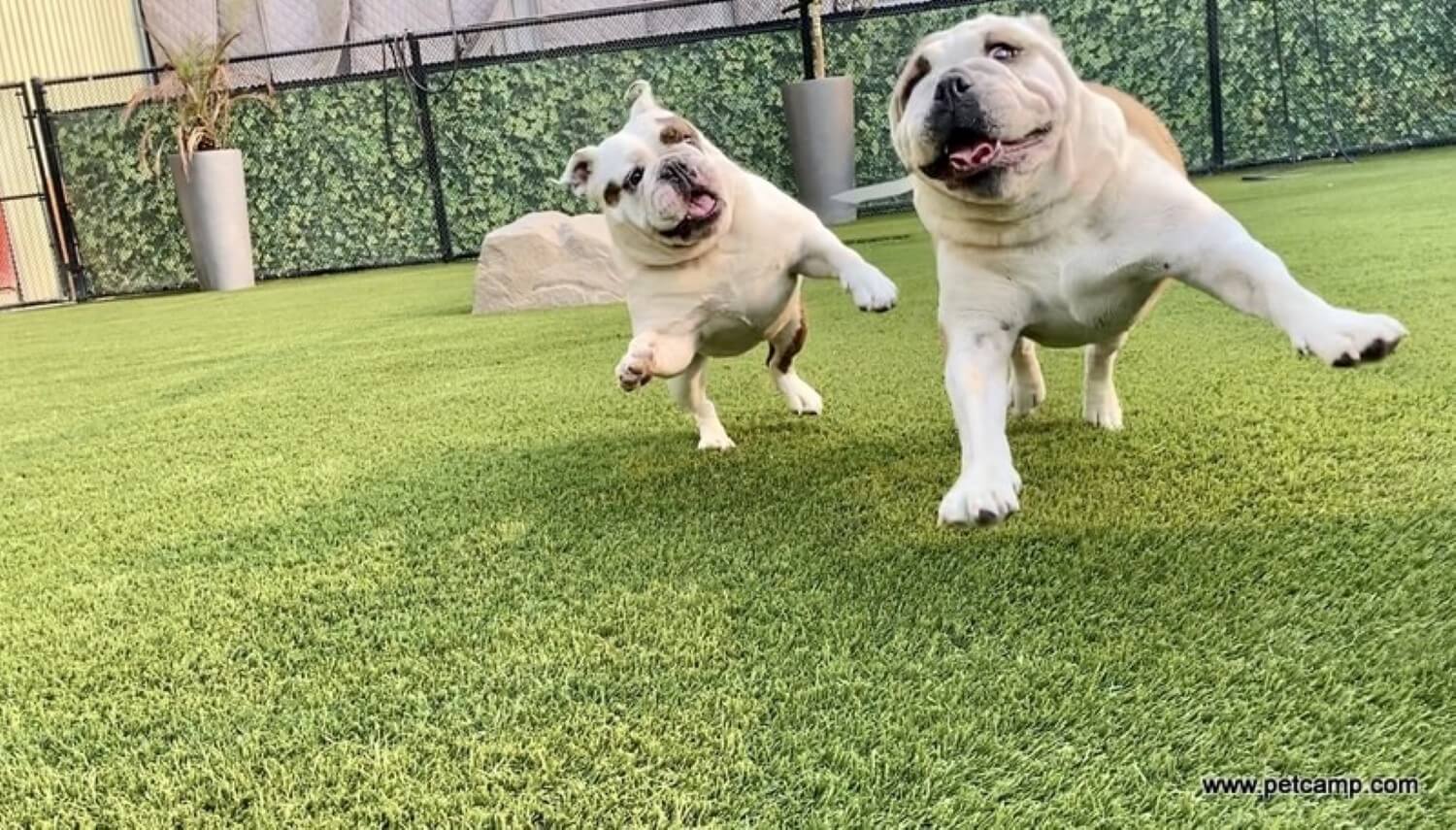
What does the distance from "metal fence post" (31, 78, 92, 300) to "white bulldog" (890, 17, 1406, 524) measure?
10567mm

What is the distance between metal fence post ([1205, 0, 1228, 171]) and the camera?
907 centimetres

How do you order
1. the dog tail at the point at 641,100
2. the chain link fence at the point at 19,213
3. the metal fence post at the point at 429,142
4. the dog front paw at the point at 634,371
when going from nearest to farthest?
the dog front paw at the point at 634,371
the dog tail at the point at 641,100
the metal fence post at the point at 429,142
the chain link fence at the point at 19,213

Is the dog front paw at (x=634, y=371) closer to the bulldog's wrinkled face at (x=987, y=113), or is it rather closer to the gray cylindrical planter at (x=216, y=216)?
the bulldog's wrinkled face at (x=987, y=113)

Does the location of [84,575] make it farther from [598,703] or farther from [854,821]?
[854,821]

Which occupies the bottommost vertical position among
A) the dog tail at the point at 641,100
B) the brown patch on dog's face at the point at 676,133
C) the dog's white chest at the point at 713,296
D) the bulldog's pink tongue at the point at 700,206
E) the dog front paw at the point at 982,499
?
the dog front paw at the point at 982,499

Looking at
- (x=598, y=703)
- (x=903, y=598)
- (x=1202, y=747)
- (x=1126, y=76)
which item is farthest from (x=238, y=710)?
(x=1126, y=76)

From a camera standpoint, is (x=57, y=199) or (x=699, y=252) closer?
(x=699, y=252)

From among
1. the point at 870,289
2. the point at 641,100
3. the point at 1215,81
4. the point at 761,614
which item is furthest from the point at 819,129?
the point at 761,614

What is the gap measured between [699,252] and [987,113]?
0.85m

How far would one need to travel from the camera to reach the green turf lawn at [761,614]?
99 cm

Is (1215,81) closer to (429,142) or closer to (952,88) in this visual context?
(429,142)

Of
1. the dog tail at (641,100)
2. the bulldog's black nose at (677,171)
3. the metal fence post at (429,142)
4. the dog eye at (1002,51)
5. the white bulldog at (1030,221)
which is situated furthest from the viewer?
the metal fence post at (429,142)

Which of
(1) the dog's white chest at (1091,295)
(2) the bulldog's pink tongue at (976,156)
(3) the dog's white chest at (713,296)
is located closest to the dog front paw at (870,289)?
(3) the dog's white chest at (713,296)

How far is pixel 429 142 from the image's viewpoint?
32.4 ft
